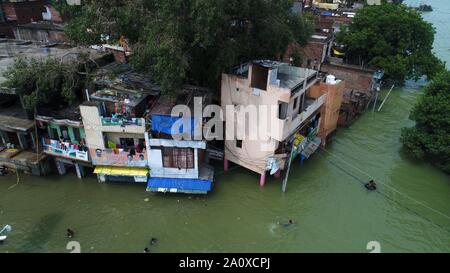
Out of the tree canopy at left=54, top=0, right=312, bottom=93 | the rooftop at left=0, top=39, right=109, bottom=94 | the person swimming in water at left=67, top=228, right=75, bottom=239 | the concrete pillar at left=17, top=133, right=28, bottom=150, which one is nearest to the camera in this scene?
the tree canopy at left=54, top=0, right=312, bottom=93

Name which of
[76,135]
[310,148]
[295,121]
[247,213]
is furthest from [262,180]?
[76,135]

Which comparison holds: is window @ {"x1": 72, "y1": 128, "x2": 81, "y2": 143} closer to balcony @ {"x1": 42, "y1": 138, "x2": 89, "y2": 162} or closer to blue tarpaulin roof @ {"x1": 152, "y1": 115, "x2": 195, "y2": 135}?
balcony @ {"x1": 42, "y1": 138, "x2": 89, "y2": 162}

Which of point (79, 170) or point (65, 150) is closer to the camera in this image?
point (65, 150)

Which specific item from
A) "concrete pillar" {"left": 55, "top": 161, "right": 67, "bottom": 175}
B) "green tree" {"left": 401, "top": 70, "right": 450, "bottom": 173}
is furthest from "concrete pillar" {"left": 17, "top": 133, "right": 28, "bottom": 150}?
"green tree" {"left": 401, "top": 70, "right": 450, "bottom": 173}

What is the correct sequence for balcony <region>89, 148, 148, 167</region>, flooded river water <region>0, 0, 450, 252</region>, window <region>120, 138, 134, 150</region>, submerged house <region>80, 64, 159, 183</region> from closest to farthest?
1. flooded river water <region>0, 0, 450, 252</region>
2. submerged house <region>80, 64, 159, 183</region>
3. balcony <region>89, 148, 148, 167</region>
4. window <region>120, 138, 134, 150</region>

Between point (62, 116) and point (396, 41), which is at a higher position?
point (396, 41)

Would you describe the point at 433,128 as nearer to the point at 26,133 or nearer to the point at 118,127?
the point at 118,127

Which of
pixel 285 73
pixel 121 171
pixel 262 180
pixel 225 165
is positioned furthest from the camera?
pixel 225 165

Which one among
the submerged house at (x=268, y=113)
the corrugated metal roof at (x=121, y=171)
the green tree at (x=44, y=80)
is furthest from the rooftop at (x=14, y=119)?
the submerged house at (x=268, y=113)
